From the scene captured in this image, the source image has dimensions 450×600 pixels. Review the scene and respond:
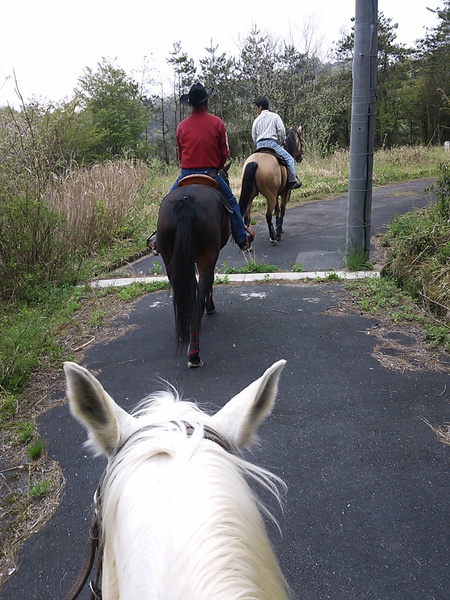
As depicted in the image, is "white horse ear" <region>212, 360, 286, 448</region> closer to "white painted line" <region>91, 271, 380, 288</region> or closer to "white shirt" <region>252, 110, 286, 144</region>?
"white painted line" <region>91, 271, 380, 288</region>

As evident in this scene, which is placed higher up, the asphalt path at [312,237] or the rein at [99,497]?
the rein at [99,497]

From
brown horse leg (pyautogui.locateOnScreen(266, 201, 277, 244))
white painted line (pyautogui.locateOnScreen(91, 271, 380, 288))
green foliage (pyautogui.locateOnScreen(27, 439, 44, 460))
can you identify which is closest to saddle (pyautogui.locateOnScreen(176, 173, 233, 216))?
white painted line (pyautogui.locateOnScreen(91, 271, 380, 288))

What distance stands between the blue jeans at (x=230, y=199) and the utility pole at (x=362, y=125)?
7.40ft

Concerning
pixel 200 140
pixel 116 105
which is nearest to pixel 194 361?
pixel 200 140

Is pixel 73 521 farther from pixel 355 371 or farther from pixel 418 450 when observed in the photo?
pixel 355 371

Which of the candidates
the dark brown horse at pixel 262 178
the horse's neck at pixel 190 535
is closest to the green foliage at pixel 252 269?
the dark brown horse at pixel 262 178

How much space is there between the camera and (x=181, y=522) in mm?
862

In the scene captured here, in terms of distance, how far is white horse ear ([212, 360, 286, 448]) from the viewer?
1.27m

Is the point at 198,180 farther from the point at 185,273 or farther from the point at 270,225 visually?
the point at 270,225

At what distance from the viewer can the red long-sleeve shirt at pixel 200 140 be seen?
16.4ft

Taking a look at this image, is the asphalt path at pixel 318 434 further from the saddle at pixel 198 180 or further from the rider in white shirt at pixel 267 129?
the rider in white shirt at pixel 267 129

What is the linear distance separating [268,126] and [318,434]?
7.40m

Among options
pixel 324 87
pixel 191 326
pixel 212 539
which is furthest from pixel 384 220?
pixel 324 87

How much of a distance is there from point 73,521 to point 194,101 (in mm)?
4199
